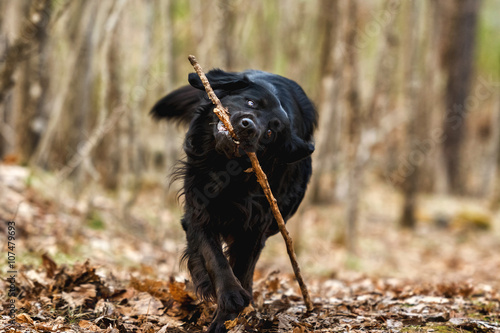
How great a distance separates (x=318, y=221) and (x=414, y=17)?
5.18 m

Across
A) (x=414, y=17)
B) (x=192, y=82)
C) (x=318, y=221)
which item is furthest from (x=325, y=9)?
(x=192, y=82)

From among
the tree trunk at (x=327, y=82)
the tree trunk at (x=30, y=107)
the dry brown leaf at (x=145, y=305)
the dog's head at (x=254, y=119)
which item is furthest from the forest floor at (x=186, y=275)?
the tree trunk at (x=327, y=82)

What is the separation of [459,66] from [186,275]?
12963mm

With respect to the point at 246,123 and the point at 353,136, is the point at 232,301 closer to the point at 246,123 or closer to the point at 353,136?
the point at 246,123

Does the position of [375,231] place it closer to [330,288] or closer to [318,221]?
[318,221]

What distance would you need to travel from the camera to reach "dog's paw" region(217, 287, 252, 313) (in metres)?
3.20

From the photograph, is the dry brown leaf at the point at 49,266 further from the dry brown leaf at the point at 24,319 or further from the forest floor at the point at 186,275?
the dry brown leaf at the point at 24,319

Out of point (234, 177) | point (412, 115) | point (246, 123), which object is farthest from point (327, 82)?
point (246, 123)

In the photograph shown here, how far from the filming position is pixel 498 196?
16.4 m

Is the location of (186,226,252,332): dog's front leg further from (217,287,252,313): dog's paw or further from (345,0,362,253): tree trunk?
(345,0,362,253): tree trunk

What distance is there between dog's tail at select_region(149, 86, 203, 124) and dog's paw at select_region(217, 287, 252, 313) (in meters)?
1.76

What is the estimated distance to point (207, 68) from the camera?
9.33 metres

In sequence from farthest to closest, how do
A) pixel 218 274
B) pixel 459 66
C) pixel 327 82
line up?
pixel 459 66
pixel 327 82
pixel 218 274

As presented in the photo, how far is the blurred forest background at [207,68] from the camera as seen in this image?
316 inches
